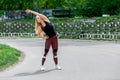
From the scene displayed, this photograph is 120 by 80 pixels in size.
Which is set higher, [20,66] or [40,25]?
[40,25]

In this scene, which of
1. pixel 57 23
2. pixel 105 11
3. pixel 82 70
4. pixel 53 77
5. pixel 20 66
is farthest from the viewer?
pixel 105 11

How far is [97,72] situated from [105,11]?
41.2m

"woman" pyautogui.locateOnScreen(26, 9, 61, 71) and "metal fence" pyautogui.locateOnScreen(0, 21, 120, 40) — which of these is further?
"metal fence" pyautogui.locateOnScreen(0, 21, 120, 40)

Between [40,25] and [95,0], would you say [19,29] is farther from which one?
[40,25]

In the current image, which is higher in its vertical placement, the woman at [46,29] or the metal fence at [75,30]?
the woman at [46,29]

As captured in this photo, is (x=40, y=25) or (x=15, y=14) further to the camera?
(x=15, y=14)

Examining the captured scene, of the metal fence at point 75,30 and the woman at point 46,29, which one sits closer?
the woman at point 46,29

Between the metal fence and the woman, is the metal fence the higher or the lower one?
the lower one

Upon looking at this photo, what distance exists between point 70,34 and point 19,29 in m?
7.77

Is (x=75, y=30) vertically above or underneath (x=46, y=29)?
underneath

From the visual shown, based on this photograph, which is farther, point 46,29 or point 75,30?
point 75,30

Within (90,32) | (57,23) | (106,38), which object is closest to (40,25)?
(106,38)

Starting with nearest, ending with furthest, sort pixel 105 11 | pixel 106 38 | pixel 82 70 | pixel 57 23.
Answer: pixel 82 70 < pixel 106 38 < pixel 57 23 < pixel 105 11

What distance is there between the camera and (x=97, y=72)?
552 inches
